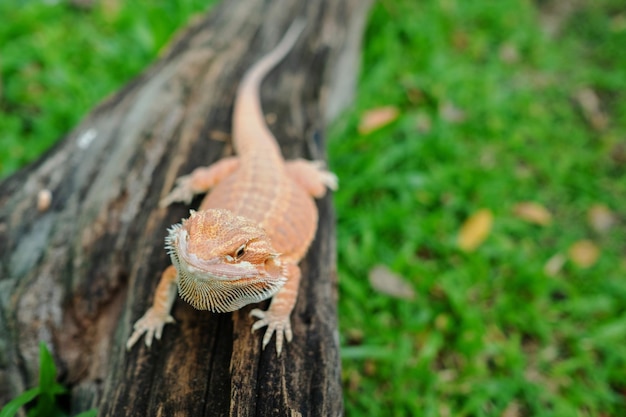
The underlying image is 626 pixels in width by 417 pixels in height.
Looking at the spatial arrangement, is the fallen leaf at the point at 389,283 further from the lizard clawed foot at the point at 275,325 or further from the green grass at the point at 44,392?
the green grass at the point at 44,392

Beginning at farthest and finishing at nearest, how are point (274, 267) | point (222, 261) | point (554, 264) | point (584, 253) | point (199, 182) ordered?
point (584, 253)
point (554, 264)
point (199, 182)
point (274, 267)
point (222, 261)

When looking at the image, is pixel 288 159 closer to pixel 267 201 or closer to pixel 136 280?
pixel 267 201

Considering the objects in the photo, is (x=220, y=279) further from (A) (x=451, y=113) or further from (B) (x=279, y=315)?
(A) (x=451, y=113)

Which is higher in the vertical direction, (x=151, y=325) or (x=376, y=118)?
A: (x=151, y=325)

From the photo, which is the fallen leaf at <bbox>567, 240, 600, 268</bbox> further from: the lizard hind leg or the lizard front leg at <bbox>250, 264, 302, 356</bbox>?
the lizard front leg at <bbox>250, 264, 302, 356</bbox>

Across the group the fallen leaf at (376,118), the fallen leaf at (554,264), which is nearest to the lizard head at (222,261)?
the fallen leaf at (376,118)

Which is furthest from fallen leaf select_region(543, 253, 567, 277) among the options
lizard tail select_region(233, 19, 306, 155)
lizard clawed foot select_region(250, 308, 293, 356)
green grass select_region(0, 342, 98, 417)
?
green grass select_region(0, 342, 98, 417)

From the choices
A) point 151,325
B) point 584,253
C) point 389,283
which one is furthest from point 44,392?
point 584,253
